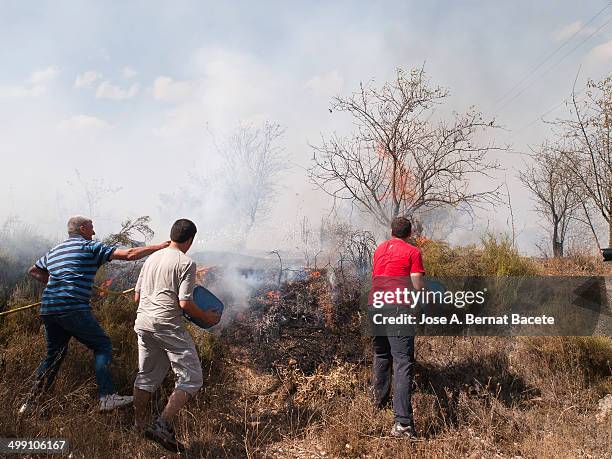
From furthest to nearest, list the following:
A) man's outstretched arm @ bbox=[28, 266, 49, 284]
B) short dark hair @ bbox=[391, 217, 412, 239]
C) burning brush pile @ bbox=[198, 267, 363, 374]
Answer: burning brush pile @ bbox=[198, 267, 363, 374] → short dark hair @ bbox=[391, 217, 412, 239] → man's outstretched arm @ bbox=[28, 266, 49, 284]

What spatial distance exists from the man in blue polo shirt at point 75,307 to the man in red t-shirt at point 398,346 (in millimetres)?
2116

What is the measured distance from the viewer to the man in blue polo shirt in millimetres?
3727

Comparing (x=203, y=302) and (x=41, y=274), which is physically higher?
(x=41, y=274)

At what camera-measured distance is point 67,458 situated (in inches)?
127

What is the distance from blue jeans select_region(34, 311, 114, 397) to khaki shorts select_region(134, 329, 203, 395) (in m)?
0.44

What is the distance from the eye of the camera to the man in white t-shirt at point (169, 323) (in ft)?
11.2

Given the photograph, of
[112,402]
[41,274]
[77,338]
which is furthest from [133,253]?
[112,402]

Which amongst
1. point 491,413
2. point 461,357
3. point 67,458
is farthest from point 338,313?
point 67,458

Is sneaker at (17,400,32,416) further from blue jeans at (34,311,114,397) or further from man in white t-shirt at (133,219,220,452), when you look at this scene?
man in white t-shirt at (133,219,220,452)

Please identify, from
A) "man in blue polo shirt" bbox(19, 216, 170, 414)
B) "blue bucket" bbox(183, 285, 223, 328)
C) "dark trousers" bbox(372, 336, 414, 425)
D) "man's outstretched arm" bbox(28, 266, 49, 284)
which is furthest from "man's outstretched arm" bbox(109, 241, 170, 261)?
"dark trousers" bbox(372, 336, 414, 425)

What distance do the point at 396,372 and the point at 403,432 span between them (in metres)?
0.50

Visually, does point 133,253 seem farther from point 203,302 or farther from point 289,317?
point 289,317

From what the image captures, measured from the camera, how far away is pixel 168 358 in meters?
3.62

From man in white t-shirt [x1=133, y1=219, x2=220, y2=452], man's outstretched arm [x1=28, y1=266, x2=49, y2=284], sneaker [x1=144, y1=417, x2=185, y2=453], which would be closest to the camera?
sneaker [x1=144, y1=417, x2=185, y2=453]
